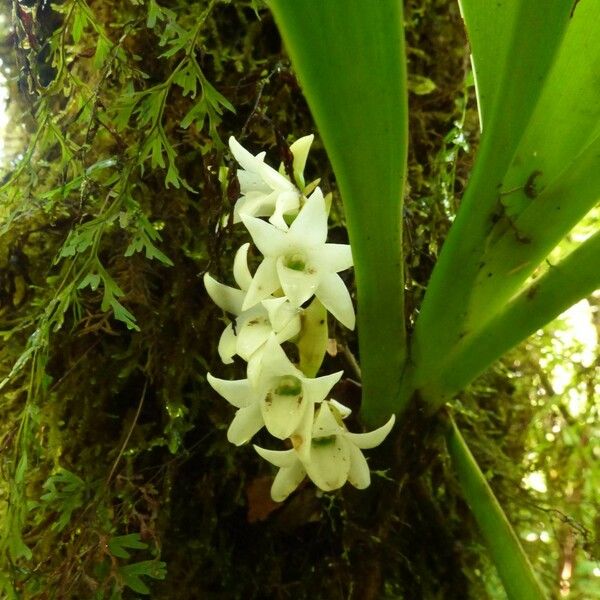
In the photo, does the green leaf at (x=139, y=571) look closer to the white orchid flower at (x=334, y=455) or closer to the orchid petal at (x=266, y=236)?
the white orchid flower at (x=334, y=455)

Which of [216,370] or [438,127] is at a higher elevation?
[438,127]

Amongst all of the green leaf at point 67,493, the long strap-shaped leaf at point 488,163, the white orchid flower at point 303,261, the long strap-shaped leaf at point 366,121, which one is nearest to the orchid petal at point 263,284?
the white orchid flower at point 303,261

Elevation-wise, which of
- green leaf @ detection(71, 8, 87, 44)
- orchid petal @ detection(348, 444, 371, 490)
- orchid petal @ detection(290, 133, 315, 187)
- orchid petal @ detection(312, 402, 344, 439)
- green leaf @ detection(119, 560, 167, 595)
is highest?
green leaf @ detection(71, 8, 87, 44)

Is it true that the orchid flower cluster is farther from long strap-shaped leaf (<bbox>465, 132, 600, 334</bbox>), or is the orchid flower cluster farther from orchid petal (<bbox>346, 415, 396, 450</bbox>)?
long strap-shaped leaf (<bbox>465, 132, 600, 334</bbox>)

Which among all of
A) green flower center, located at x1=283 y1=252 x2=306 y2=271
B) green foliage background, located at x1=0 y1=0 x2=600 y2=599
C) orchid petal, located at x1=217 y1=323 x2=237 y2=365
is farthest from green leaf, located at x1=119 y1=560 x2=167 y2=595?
green flower center, located at x1=283 y1=252 x2=306 y2=271

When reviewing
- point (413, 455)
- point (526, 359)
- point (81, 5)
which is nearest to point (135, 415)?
point (413, 455)

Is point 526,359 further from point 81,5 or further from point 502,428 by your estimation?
point 81,5

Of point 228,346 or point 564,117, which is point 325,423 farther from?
point 564,117

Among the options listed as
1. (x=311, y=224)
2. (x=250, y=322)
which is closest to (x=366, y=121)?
(x=311, y=224)
